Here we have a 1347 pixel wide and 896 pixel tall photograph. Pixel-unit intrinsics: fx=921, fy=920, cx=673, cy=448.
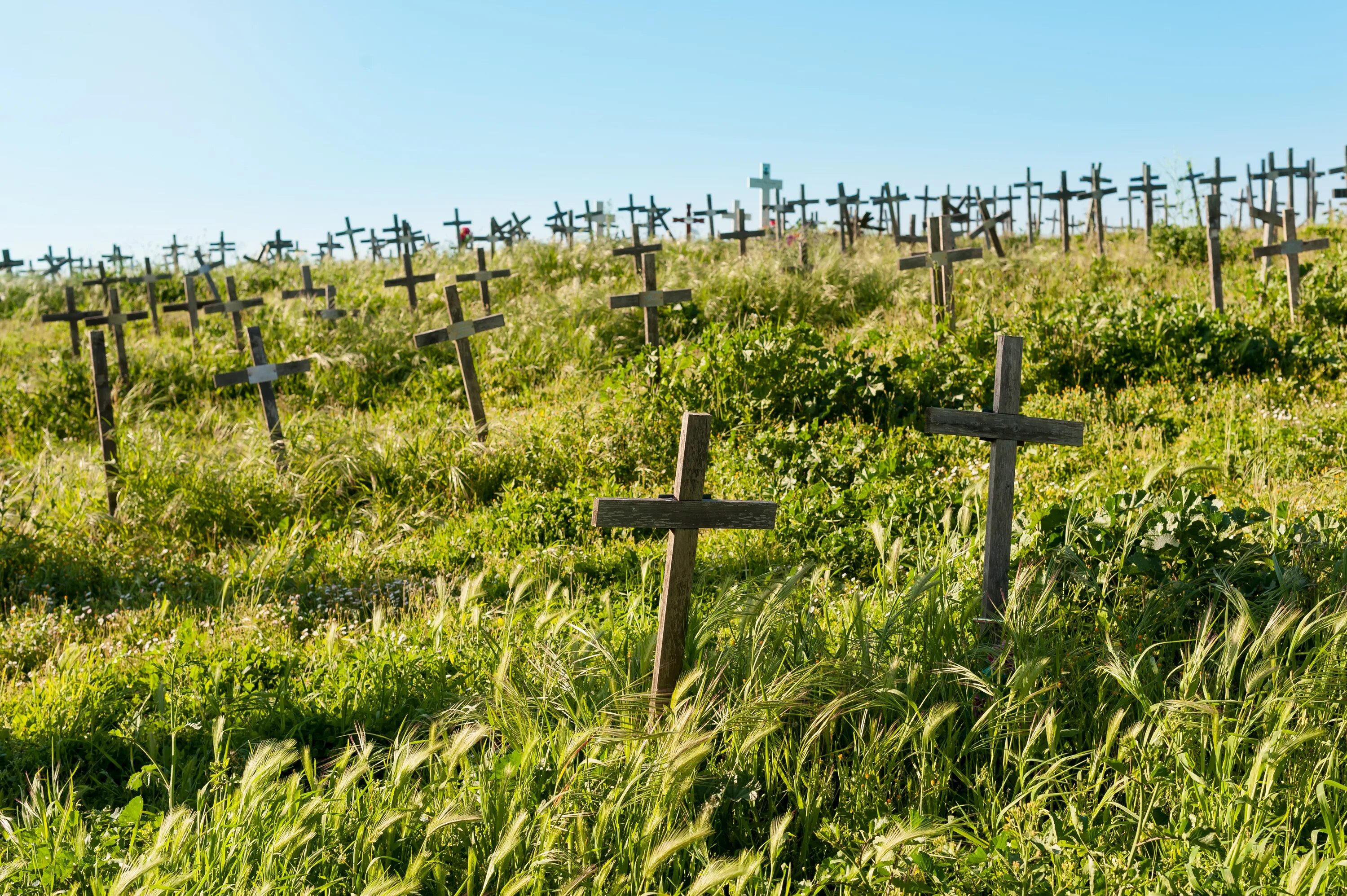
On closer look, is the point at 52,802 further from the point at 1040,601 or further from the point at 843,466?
the point at 843,466

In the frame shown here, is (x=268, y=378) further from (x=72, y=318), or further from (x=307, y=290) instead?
(x=72, y=318)

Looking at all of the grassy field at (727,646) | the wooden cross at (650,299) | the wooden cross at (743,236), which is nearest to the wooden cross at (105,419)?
the grassy field at (727,646)

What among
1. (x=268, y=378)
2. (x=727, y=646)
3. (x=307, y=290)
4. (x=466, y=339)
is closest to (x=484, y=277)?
(x=307, y=290)

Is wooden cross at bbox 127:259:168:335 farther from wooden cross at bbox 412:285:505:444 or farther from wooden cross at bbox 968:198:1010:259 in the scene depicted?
wooden cross at bbox 968:198:1010:259

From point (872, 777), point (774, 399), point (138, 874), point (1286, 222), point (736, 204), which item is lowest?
point (872, 777)

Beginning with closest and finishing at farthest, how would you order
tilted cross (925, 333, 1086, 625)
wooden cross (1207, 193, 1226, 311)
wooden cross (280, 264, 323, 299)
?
tilted cross (925, 333, 1086, 625), wooden cross (1207, 193, 1226, 311), wooden cross (280, 264, 323, 299)

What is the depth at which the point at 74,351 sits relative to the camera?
15.9 m

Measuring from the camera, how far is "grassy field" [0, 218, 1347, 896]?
2900mm

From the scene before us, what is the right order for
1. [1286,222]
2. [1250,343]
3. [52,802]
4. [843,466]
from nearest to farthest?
[52,802], [843,466], [1250,343], [1286,222]

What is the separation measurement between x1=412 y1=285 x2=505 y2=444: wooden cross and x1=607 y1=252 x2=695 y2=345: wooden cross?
2.09 m

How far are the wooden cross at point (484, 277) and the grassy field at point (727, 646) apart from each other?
23.3 feet

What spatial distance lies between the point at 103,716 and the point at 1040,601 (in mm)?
4257

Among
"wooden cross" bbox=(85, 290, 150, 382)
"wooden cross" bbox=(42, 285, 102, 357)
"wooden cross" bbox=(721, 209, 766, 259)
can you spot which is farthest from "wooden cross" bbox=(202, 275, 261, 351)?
"wooden cross" bbox=(721, 209, 766, 259)

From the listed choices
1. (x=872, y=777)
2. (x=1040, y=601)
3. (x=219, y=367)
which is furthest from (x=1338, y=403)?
(x=219, y=367)
